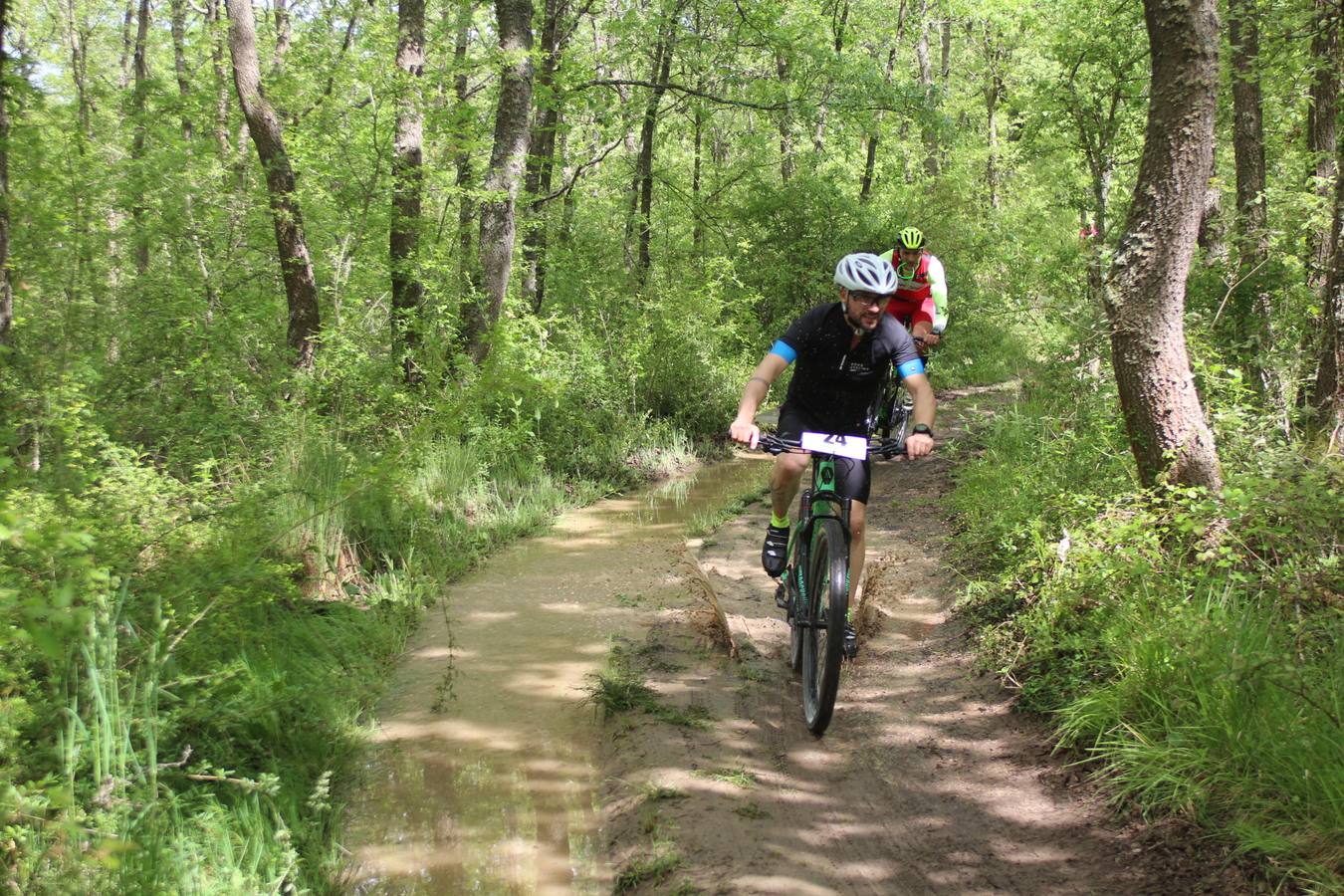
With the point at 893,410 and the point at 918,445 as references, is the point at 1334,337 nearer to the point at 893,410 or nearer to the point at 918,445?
the point at 918,445

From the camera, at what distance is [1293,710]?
3215 mm

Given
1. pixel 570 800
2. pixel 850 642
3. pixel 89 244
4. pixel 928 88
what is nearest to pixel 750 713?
pixel 850 642

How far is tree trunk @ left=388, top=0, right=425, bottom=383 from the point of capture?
372 inches

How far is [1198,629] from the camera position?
3789 mm

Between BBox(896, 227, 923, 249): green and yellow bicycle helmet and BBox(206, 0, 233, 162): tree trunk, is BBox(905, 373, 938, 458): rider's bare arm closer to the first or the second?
BBox(896, 227, 923, 249): green and yellow bicycle helmet

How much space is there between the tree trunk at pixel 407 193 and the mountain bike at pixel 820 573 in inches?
224

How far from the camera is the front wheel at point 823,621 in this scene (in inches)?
162

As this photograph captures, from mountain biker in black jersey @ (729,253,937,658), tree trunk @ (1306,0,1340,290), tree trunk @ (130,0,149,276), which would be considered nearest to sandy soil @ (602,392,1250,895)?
mountain biker in black jersey @ (729,253,937,658)

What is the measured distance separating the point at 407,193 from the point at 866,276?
7049 millimetres

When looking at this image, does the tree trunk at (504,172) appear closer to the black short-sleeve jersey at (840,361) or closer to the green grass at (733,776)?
the black short-sleeve jersey at (840,361)

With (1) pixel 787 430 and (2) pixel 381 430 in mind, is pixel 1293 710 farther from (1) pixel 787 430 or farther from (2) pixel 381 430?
(2) pixel 381 430

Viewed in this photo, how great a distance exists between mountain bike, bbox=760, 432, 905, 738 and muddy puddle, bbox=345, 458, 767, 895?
1.14 metres

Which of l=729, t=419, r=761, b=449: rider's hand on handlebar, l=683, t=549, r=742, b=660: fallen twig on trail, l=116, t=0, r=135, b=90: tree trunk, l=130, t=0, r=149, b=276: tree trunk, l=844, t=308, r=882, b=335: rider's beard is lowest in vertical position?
l=683, t=549, r=742, b=660: fallen twig on trail

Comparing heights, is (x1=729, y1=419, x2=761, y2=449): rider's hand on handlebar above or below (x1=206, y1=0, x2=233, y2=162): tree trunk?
below
